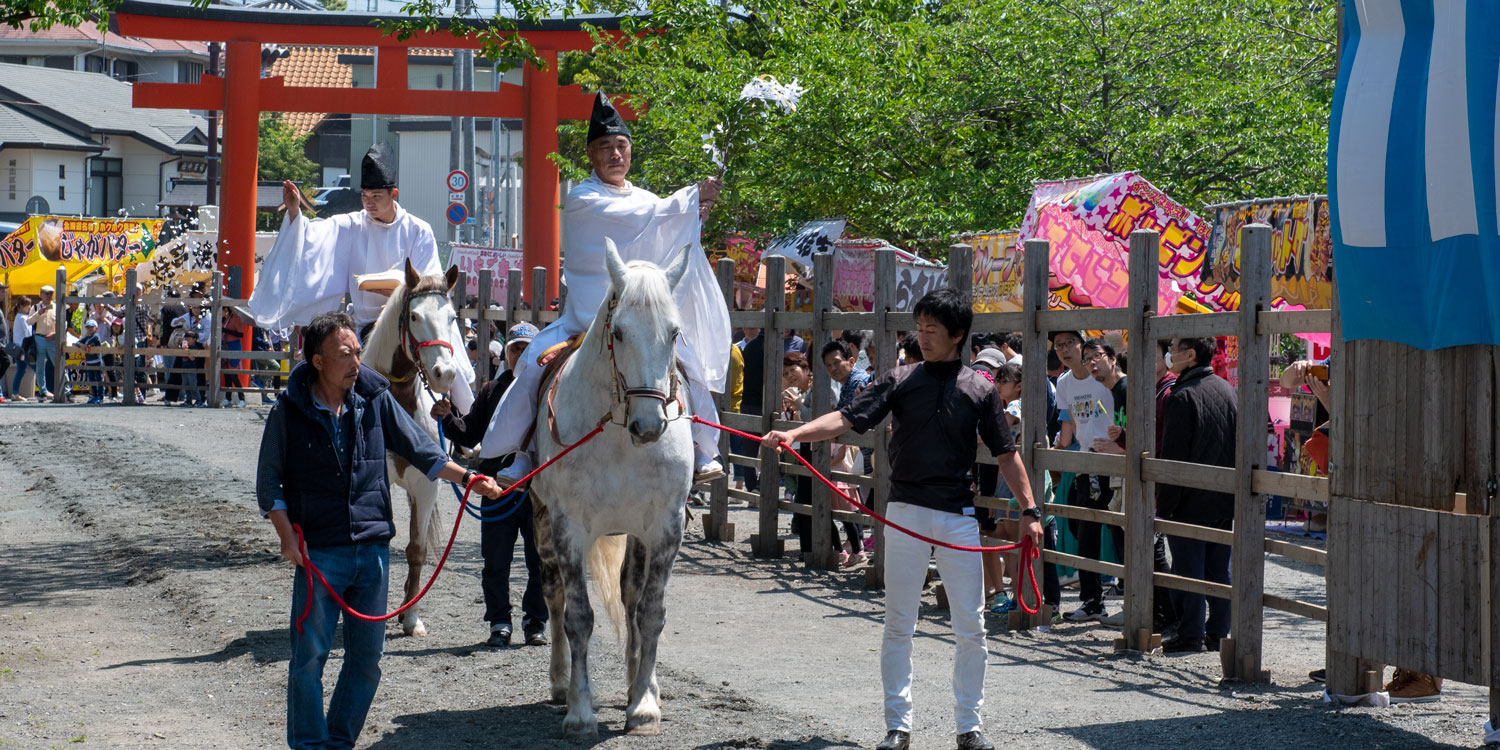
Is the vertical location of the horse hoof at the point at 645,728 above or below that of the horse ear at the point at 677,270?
below

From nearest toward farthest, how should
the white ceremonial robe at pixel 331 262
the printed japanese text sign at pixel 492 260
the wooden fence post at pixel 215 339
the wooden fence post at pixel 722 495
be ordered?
the white ceremonial robe at pixel 331 262, the wooden fence post at pixel 722 495, the wooden fence post at pixel 215 339, the printed japanese text sign at pixel 492 260

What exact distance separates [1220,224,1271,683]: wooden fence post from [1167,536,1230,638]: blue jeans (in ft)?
2.21

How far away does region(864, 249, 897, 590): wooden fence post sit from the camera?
1035cm

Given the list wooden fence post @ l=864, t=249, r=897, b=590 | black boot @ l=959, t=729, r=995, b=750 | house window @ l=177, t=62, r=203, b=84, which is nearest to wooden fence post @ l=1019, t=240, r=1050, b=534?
wooden fence post @ l=864, t=249, r=897, b=590

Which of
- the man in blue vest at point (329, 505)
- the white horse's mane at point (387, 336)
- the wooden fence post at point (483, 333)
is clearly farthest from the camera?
the wooden fence post at point (483, 333)

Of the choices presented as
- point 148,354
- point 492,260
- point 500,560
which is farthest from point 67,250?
point 500,560

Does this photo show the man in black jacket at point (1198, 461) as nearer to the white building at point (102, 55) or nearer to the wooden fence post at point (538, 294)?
the wooden fence post at point (538, 294)

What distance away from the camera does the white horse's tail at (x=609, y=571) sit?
7.18 m

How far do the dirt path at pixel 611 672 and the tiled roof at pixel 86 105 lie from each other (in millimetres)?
54679

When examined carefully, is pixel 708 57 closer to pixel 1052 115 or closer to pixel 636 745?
pixel 1052 115

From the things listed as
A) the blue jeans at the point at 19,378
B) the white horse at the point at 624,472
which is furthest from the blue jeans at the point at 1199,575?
the blue jeans at the point at 19,378

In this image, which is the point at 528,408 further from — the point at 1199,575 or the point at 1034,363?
the point at 1199,575

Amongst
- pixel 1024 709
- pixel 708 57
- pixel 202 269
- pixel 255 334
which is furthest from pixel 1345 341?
pixel 202 269

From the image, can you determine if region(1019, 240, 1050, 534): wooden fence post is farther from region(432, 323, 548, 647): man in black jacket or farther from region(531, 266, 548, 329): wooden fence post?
region(531, 266, 548, 329): wooden fence post
